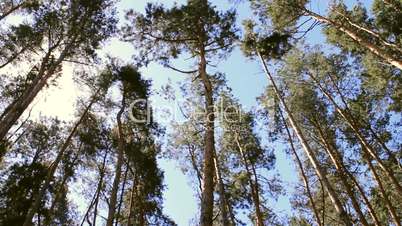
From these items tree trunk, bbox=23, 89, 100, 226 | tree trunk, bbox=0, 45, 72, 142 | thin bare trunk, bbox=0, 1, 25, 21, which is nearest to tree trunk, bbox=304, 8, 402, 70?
tree trunk, bbox=0, 45, 72, 142

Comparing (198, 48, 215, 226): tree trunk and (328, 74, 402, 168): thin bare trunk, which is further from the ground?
(328, 74, 402, 168): thin bare trunk

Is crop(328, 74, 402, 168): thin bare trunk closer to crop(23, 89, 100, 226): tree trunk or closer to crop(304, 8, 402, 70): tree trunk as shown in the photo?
crop(304, 8, 402, 70): tree trunk

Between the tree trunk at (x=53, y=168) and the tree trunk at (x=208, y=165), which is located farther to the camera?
the tree trunk at (x=53, y=168)

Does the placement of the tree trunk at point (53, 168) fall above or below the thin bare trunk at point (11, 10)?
below

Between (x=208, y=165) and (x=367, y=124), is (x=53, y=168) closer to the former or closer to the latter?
(x=208, y=165)

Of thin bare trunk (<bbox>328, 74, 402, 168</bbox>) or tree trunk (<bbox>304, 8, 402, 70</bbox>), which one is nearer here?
tree trunk (<bbox>304, 8, 402, 70</bbox>)

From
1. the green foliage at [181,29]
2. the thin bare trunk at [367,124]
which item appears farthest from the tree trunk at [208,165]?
the thin bare trunk at [367,124]

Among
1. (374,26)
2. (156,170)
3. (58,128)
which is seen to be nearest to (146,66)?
(156,170)

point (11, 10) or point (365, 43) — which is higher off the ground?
point (11, 10)

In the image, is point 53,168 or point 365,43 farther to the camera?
point 53,168

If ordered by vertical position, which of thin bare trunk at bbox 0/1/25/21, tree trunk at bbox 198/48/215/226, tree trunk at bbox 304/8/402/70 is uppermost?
thin bare trunk at bbox 0/1/25/21

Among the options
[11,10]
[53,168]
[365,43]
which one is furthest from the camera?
[11,10]

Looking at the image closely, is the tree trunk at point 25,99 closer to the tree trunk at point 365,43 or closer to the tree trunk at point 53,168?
the tree trunk at point 53,168

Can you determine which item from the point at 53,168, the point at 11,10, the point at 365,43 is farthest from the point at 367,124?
the point at 11,10
